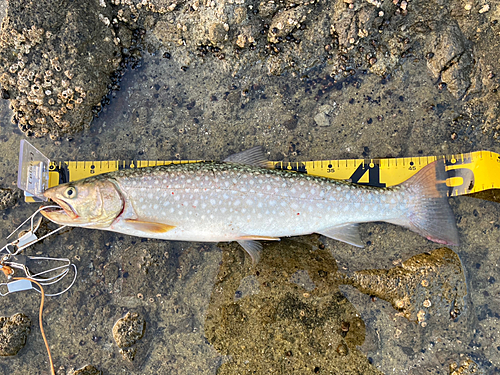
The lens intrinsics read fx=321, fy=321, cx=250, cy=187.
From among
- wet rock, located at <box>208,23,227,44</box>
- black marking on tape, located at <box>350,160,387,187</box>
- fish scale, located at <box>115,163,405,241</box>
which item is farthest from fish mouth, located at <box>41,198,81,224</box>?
black marking on tape, located at <box>350,160,387,187</box>

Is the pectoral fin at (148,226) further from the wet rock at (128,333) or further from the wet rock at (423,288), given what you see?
the wet rock at (423,288)

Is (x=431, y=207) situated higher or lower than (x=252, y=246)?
higher

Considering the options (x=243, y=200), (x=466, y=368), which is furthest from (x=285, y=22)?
(x=466, y=368)

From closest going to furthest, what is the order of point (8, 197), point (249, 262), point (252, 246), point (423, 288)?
point (423, 288)
point (252, 246)
point (249, 262)
point (8, 197)

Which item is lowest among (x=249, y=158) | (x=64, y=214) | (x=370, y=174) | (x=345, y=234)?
(x=345, y=234)

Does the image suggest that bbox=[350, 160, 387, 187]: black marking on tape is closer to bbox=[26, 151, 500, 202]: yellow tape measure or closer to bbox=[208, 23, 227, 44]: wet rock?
bbox=[26, 151, 500, 202]: yellow tape measure

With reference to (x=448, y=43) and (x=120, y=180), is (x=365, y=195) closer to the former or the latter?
(x=448, y=43)

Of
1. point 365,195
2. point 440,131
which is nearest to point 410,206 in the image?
point 365,195

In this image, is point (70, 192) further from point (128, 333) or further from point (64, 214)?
point (128, 333)
